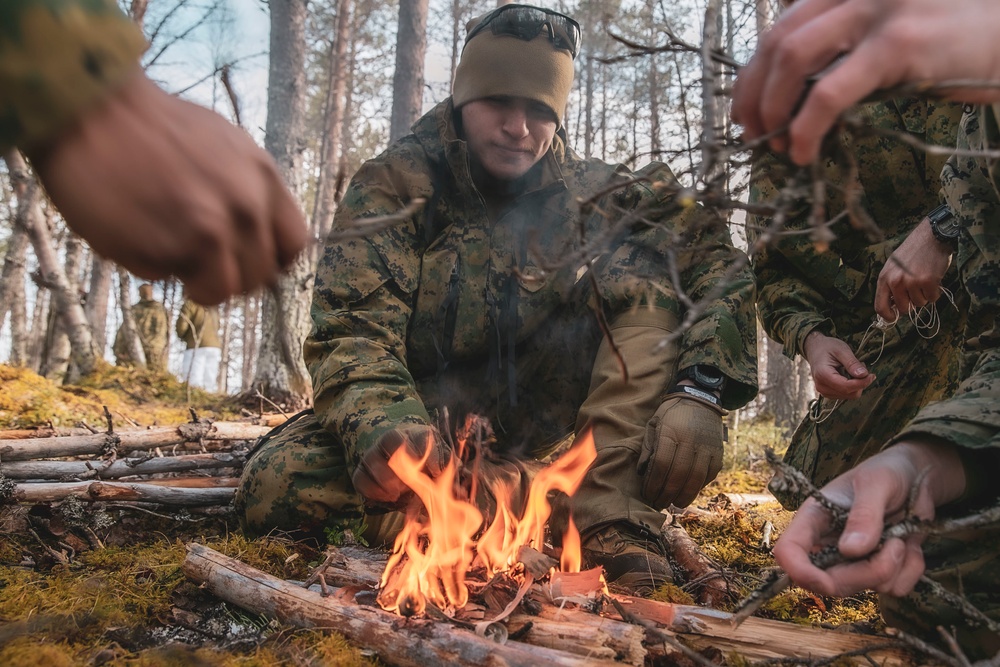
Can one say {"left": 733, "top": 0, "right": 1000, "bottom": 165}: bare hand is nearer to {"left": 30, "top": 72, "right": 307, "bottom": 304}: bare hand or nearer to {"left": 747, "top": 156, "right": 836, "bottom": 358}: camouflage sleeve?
{"left": 30, "top": 72, "right": 307, "bottom": 304}: bare hand

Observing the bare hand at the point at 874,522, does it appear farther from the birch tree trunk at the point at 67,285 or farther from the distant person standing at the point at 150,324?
the distant person standing at the point at 150,324

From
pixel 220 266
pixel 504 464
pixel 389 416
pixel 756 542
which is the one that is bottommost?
pixel 756 542


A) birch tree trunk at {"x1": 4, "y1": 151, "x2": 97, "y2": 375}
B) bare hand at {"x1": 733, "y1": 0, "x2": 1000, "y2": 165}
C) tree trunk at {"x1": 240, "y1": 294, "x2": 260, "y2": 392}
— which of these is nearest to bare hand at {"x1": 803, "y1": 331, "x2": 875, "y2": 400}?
bare hand at {"x1": 733, "y1": 0, "x2": 1000, "y2": 165}

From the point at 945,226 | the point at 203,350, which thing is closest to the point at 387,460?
the point at 945,226

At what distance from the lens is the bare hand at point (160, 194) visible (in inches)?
42.0

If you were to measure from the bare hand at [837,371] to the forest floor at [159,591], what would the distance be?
82 centimetres

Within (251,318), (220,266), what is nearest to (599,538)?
(220,266)

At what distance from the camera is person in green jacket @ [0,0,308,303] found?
1034mm

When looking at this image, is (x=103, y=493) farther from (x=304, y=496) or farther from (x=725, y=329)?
(x=725, y=329)

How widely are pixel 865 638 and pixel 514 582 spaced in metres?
1.03

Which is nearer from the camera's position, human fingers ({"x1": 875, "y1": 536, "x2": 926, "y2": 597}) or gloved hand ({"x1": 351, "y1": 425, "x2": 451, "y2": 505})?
human fingers ({"x1": 875, "y1": 536, "x2": 926, "y2": 597})

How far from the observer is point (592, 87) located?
23.6 metres

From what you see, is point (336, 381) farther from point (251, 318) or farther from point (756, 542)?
point (251, 318)

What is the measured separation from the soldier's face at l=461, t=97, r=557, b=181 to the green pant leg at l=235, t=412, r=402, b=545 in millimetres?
1681
